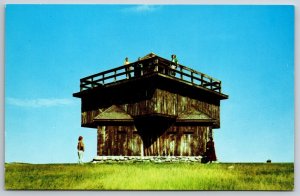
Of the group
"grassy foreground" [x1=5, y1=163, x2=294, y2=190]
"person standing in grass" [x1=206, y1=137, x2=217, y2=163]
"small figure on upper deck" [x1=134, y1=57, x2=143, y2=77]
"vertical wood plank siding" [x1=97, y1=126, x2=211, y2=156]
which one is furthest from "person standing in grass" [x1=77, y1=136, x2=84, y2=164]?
"person standing in grass" [x1=206, y1=137, x2=217, y2=163]

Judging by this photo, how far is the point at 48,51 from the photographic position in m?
17.2

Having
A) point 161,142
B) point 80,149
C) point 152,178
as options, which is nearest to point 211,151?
point 161,142

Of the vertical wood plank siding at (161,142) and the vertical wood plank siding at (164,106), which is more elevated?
the vertical wood plank siding at (164,106)

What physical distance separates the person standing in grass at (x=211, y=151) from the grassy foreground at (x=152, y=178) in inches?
25.2

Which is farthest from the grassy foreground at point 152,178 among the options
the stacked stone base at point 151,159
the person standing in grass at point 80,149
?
the stacked stone base at point 151,159

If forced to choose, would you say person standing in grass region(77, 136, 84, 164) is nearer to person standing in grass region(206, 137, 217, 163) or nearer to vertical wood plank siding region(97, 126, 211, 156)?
vertical wood plank siding region(97, 126, 211, 156)

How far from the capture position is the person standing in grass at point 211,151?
1788cm

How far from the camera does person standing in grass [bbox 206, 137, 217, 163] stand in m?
17.9

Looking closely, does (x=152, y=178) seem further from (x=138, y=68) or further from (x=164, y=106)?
(x=138, y=68)

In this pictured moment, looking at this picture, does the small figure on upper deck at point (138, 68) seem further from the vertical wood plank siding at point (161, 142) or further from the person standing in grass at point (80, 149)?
the person standing in grass at point (80, 149)

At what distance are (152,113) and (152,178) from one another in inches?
110

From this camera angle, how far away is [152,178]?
16.7 metres

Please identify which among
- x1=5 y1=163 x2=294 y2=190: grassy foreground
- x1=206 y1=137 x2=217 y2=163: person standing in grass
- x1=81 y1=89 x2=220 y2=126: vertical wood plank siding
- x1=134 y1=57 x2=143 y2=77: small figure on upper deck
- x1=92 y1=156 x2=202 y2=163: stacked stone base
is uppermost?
x1=134 y1=57 x2=143 y2=77: small figure on upper deck

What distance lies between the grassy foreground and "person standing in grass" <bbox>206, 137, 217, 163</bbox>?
0.64 meters
